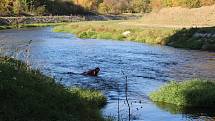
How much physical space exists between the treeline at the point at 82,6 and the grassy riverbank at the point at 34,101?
102 meters

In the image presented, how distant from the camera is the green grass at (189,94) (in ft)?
74.3

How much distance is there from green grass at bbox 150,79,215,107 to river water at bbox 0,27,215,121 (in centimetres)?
55

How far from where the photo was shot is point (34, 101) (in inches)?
515

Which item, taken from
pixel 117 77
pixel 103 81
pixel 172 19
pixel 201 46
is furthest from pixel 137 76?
pixel 172 19

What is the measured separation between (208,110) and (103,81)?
29.3 feet

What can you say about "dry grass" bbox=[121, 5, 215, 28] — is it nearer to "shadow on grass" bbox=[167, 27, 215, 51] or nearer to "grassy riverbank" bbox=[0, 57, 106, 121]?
"shadow on grass" bbox=[167, 27, 215, 51]

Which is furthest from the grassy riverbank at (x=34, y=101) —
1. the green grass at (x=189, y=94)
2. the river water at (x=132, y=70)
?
the green grass at (x=189, y=94)

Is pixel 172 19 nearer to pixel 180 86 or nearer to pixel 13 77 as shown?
pixel 180 86

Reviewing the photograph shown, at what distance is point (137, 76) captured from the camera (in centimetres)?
3241

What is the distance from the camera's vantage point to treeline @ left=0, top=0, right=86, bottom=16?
118438 millimetres

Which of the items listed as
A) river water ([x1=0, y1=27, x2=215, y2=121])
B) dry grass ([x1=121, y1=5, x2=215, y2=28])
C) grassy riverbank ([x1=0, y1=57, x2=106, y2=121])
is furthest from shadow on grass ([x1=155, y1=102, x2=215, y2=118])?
dry grass ([x1=121, y1=5, x2=215, y2=28])

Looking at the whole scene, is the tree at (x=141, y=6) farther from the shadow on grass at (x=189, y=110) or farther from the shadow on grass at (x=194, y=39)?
the shadow on grass at (x=189, y=110)

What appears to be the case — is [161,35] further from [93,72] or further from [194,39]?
[93,72]

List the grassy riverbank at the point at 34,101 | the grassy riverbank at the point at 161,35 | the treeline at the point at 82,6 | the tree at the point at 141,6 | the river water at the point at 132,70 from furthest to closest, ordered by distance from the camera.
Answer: the tree at the point at 141,6, the treeline at the point at 82,6, the grassy riverbank at the point at 161,35, the river water at the point at 132,70, the grassy riverbank at the point at 34,101
